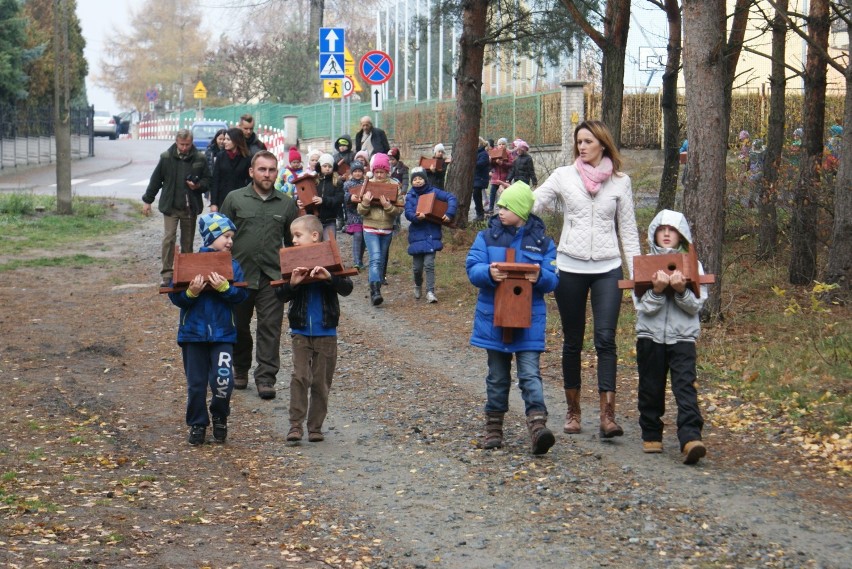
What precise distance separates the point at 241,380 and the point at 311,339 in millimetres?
2367

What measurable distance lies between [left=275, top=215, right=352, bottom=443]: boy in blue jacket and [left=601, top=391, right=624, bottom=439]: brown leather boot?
188cm

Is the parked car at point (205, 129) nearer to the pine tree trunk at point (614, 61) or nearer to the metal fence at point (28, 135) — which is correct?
the metal fence at point (28, 135)

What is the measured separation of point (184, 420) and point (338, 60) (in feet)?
45.8

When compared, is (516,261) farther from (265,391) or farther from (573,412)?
(265,391)

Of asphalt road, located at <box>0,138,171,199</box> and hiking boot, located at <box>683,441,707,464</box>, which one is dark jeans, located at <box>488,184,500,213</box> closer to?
asphalt road, located at <box>0,138,171,199</box>

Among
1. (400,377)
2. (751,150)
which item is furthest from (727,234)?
(400,377)

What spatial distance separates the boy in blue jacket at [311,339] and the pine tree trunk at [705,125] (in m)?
4.63

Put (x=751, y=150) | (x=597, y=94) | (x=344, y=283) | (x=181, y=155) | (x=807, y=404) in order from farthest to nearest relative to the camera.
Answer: (x=597, y=94)
(x=751, y=150)
(x=181, y=155)
(x=807, y=404)
(x=344, y=283)

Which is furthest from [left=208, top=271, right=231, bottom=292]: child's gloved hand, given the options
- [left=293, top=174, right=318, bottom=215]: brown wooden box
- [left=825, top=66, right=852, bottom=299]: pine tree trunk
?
[left=825, top=66, right=852, bottom=299]: pine tree trunk

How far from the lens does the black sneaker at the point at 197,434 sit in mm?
8648

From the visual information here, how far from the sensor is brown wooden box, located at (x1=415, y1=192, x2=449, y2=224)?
15.1 meters

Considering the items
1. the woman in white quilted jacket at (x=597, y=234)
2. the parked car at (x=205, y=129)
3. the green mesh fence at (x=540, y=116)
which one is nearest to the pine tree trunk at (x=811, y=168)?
the green mesh fence at (x=540, y=116)

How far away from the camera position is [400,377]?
11180 mm

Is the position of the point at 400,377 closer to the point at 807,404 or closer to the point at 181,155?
the point at 807,404
